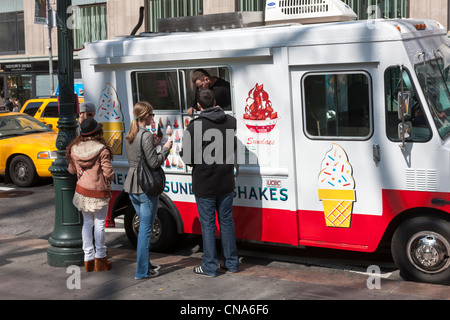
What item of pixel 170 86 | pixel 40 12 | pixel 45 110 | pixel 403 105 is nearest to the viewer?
pixel 403 105

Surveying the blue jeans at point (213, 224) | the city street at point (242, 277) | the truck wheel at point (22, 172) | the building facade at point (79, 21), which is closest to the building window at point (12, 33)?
the building facade at point (79, 21)

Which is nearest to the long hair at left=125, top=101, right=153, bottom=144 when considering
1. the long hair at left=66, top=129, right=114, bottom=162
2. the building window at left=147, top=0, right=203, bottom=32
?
the long hair at left=66, top=129, right=114, bottom=162

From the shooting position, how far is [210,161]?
21.8 ft

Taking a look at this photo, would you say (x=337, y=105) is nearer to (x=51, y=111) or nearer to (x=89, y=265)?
(x=89, y=265)

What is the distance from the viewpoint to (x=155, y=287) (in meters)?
6.44

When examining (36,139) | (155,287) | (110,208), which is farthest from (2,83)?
(155,287)

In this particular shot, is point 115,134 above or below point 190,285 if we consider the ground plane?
above

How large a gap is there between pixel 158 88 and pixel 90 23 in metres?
25.6

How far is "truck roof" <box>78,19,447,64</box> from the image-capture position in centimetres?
657

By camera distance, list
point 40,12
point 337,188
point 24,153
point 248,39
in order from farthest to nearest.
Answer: point 40,12 → point 24,153 → point 248,39 → point 337,188

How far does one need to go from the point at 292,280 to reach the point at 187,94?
2.50m

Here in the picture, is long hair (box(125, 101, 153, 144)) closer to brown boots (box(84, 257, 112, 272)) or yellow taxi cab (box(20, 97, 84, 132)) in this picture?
brown boots (box(84, 257, 112, 272))

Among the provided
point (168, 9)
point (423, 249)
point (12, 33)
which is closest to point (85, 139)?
point (423, 249)
